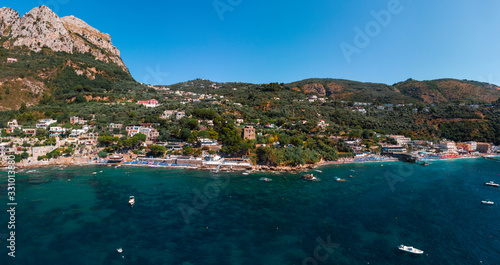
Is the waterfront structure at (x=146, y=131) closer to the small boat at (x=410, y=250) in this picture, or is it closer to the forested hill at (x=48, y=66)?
the forested hill at (x=48, y=66)

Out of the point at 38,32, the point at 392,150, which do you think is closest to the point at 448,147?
the point at 392,150

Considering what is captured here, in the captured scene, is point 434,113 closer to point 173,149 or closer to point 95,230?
point 173,149

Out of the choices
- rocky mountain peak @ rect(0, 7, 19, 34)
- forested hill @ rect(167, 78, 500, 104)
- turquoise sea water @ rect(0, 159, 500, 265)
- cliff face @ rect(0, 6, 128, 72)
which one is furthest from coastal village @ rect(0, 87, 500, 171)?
rocky mountain peak @ rect(0, 7, 19, 34)

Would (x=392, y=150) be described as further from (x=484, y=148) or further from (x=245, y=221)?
(x=245, y=221)

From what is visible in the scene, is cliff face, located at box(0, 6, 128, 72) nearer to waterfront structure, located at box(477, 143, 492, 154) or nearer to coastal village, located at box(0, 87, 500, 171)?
coastal village, located at box(0, 87, 500, 171)

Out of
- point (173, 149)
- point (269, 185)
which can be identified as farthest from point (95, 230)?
point (173, 149)

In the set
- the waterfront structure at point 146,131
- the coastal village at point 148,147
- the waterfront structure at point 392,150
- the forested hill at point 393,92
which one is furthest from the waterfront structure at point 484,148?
the waterfront structure at point 146,131
